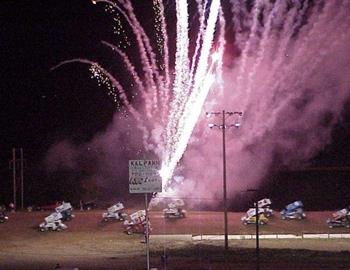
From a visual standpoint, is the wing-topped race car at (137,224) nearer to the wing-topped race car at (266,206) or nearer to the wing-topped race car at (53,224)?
the wing-topped race car at (53,224)

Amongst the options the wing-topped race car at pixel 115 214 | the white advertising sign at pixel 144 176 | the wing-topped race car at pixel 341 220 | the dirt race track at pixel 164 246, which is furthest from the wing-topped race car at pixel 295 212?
the white advertising sign at pixel 144 176

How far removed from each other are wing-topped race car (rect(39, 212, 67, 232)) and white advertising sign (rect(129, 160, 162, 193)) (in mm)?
30970

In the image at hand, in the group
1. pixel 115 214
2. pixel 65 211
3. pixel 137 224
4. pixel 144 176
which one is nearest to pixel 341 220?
pixel 137 224

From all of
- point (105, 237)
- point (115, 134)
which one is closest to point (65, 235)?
point (105, 237)

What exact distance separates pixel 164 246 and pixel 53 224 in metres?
11.1

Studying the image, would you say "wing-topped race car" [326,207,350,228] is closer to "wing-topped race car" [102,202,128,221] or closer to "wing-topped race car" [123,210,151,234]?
"wing-topped race car" [123,210,151,234]

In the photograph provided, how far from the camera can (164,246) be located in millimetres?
35938

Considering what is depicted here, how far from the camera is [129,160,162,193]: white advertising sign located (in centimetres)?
1420

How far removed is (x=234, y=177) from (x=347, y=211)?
567 inches

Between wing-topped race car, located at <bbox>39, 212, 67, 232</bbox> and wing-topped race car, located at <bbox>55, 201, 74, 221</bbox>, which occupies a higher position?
wing-topped race car, located at <bbox>55, 201, 74, 221</bbox>

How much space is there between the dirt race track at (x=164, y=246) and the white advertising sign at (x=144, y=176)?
399 inches

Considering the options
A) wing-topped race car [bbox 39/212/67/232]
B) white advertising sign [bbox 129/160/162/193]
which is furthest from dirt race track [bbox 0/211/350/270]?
white advertising sign [bbox 129/160/162/193]

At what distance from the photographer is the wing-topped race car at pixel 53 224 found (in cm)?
4388

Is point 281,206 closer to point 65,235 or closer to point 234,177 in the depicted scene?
point 234,177
